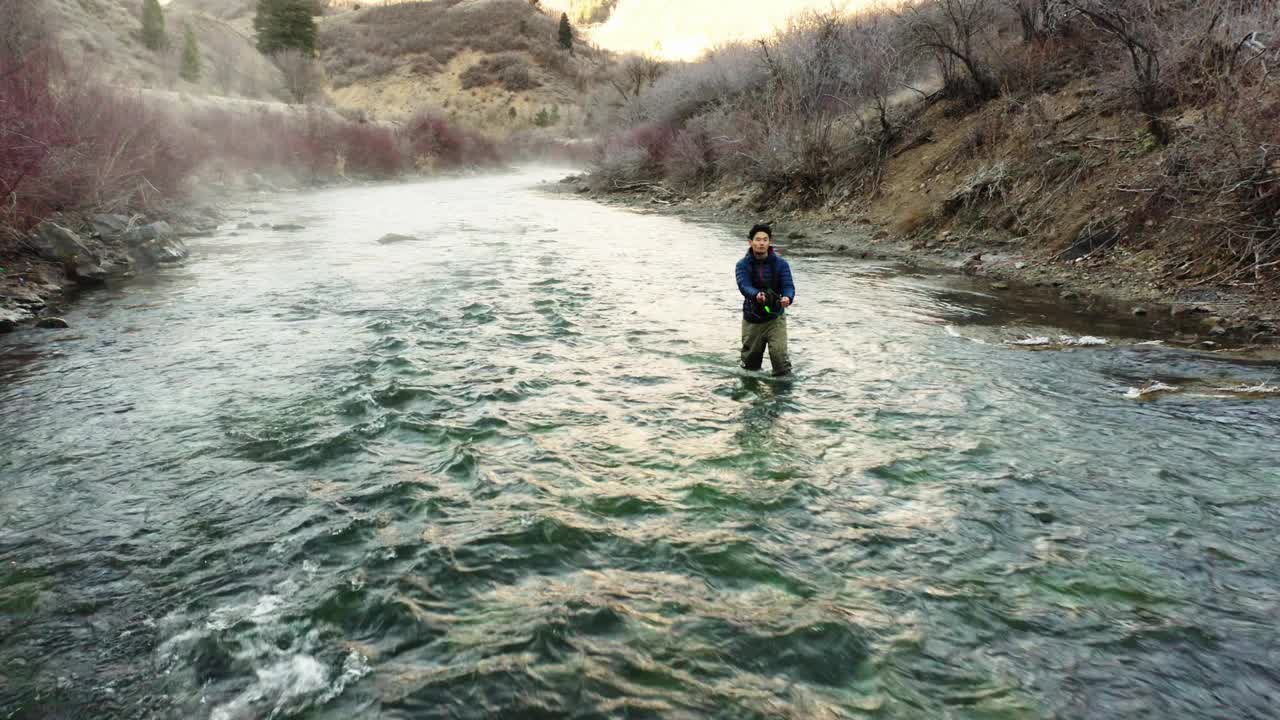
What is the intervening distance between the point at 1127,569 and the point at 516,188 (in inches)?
1700

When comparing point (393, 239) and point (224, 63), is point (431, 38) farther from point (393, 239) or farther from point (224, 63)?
point (393, 239)

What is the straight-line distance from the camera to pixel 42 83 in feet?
49.7

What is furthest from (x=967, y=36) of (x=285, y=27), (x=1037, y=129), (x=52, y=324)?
(x=285, y=27)

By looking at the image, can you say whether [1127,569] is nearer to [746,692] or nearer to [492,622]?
[746,692]

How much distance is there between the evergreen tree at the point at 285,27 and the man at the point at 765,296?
263 ft

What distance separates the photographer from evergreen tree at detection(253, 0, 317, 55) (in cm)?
7212

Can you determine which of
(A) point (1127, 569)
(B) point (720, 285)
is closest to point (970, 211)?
Result: (B) point (720, 285)

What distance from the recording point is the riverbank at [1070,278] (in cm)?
909

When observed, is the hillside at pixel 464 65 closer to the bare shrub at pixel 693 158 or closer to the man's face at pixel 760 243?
the bare shrub at pixel 693 158

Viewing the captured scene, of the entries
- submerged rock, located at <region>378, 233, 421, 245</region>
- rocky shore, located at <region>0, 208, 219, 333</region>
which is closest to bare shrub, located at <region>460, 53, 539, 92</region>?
submerged rock, located at <region>378, 233, 421, 245</region>

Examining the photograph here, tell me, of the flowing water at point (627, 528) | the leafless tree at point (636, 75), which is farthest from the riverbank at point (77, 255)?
the leafless tree at point (636, 75)

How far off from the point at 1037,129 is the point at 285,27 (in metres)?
77.9

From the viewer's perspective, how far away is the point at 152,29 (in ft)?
177

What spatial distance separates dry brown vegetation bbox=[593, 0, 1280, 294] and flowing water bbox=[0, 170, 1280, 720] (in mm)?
3341
